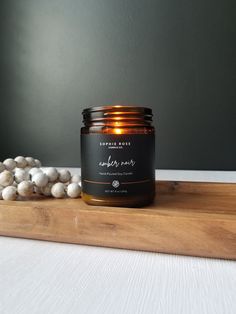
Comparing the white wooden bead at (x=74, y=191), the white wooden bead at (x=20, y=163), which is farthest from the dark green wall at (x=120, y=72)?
the white wooden bead at (x=74, y=191)

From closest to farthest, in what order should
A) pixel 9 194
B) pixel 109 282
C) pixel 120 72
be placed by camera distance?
1. pixel 109 282
2. pixel 9 194
3. pixel 120 72

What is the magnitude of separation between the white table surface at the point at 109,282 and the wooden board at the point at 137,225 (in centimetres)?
1

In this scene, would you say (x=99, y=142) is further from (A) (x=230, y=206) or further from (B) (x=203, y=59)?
(B) (x=203, y=59)

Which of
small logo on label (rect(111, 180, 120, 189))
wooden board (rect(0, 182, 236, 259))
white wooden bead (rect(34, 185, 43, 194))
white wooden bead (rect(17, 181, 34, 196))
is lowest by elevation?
wooden board (rect(0, 182, 236, 259))

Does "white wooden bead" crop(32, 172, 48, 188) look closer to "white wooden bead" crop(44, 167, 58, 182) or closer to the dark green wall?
→ "white wooden bead" crop(44, 167, 58, 182)

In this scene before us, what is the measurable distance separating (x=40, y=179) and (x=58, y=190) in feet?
0.10

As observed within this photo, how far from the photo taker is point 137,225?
0.30 m

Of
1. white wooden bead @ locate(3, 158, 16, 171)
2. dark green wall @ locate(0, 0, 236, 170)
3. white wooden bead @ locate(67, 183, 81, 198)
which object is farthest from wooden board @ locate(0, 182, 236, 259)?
dark green wall @ locate(0, 0, 236, 170)

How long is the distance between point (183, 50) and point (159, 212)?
71 centimetres

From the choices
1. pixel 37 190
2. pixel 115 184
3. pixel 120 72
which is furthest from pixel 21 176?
pixel 120 72

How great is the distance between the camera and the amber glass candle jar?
33 centimetres

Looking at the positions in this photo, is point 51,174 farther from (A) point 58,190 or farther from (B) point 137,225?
(B) point 137,225

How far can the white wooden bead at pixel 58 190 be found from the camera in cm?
39

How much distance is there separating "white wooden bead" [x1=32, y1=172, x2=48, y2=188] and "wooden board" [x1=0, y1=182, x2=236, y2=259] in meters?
0.02
